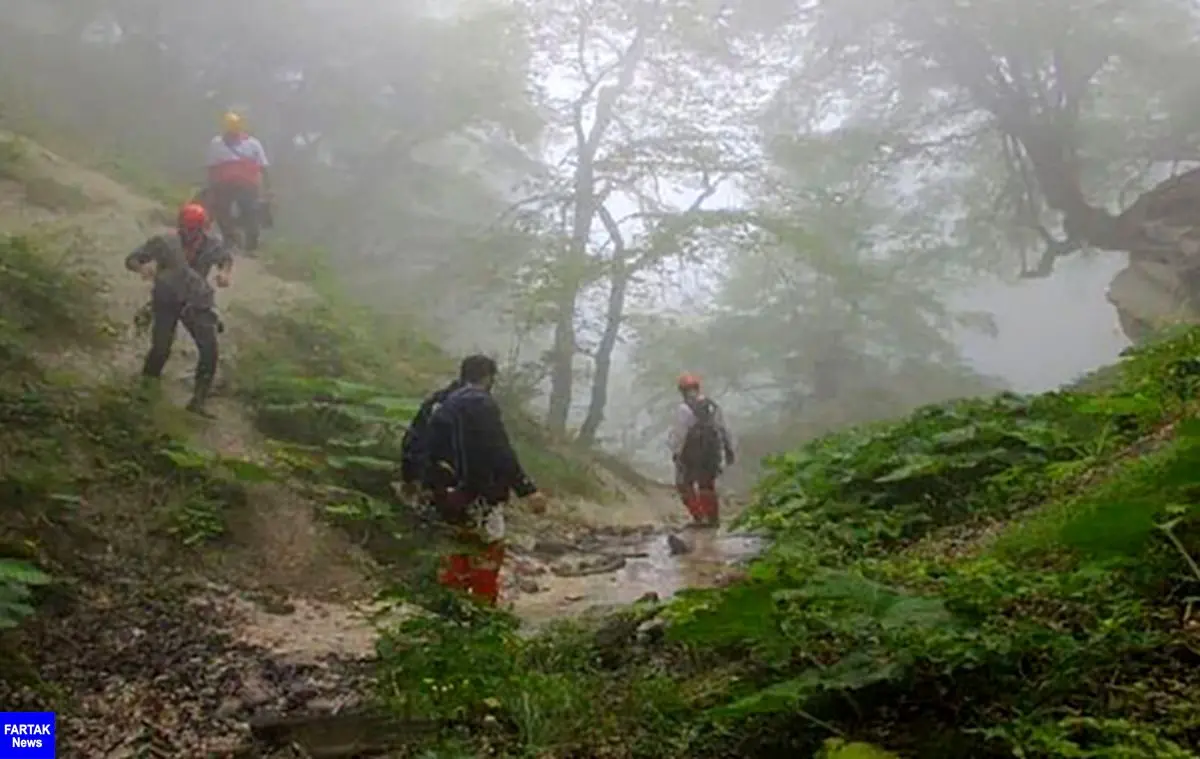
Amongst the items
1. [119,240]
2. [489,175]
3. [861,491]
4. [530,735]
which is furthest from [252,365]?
[489,175]

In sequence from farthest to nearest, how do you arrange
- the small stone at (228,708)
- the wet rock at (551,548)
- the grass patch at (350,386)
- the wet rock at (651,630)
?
the wet rock at (551,548)
the grass patch at (350,386)
the wet rock at (651,630)
the small stone at (228,708)

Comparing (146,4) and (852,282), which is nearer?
(852,282)

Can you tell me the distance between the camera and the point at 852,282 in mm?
19391

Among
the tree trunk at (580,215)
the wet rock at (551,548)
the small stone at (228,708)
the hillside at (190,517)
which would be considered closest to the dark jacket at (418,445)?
the hillside at (190,517)

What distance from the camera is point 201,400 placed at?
9312mm

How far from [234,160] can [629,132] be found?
23.9ft

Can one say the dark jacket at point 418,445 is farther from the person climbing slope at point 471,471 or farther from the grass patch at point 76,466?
the grass patch at point 76,466

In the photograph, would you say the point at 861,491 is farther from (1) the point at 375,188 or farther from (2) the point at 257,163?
(1) the point at 375,188

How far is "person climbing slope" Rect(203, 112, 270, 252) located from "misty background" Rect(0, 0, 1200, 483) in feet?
3.88

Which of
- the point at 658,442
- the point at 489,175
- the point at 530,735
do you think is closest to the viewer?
the point at 530,735

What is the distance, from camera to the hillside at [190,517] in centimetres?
489

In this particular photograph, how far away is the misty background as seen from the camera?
17.0 m

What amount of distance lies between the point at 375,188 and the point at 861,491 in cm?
1711

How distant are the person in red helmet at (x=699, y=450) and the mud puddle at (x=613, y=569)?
123 cm
